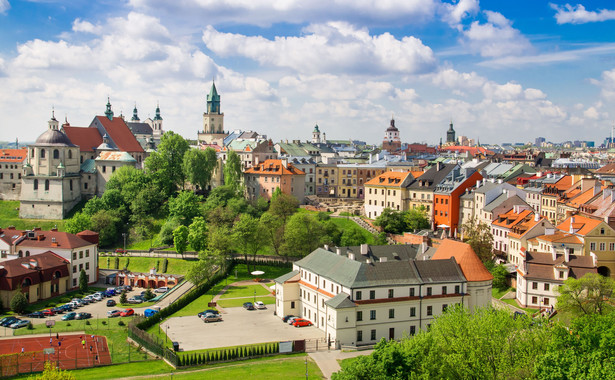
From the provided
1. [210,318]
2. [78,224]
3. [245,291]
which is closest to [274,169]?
[78,224]

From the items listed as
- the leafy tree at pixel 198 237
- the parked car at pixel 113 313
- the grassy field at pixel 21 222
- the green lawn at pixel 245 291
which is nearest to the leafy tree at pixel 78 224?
the grassy field at pixel 21 222

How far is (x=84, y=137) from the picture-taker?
113 meters

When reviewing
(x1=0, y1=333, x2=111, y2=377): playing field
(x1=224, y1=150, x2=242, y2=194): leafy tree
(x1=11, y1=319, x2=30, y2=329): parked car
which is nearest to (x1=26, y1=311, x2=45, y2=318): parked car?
(x1=11, y1=319, x2=30, y2=329): parked car

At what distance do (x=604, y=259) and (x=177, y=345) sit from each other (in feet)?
147

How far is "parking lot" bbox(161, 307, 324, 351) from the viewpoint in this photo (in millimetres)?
52344

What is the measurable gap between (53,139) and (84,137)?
35.4ft

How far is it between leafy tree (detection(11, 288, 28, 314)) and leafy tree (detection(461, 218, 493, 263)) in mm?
50056

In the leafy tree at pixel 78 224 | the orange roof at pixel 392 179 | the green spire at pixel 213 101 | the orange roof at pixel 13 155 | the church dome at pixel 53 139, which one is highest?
the green spire at pixel 213 101

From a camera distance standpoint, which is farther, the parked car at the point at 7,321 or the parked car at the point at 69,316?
the parked car at the point at 69,316

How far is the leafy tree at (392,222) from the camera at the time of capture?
286 ft

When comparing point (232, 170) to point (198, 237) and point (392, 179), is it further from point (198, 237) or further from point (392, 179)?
point (392, 179)

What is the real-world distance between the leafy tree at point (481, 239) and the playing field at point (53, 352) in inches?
1702

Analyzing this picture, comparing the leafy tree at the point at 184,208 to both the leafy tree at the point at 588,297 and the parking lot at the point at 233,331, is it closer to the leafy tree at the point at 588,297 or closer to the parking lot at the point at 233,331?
the parking lot at the point at 233,331

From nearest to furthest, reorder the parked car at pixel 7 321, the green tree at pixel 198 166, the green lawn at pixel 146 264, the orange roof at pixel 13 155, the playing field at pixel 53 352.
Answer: the playing field at pixel 53 352 → the parked car at pixel 7 321 → the green lawn at pixel 146 264 → the green tree at pixel 198 166 → the orange roof at pixel 13 155
